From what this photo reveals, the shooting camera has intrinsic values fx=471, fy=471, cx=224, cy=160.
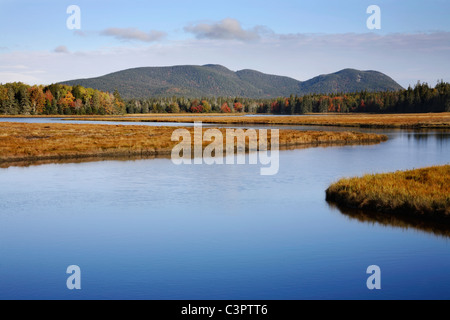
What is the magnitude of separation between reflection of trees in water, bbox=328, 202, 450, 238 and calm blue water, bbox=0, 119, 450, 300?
381mm

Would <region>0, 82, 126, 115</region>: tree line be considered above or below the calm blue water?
above

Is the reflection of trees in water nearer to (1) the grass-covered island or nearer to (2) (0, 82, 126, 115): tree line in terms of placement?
(1) the grass-covered island

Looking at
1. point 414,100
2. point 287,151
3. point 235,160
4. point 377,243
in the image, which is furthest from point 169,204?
point 414,100

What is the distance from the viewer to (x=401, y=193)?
73.4 ft

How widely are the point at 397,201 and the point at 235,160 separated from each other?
24.3 metres

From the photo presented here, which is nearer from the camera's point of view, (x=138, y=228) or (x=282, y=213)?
(x=138, y=228)

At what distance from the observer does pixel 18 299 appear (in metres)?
12.7

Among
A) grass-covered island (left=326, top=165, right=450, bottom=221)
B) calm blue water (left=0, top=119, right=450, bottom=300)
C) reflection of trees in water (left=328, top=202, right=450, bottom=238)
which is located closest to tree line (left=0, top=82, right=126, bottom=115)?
calm blue water (left=0, top=119, right=450, bottom=300)

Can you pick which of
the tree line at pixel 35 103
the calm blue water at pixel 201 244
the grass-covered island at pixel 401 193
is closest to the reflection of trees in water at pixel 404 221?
the grass-covered island at pixel 401 193

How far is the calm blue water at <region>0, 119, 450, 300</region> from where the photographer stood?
44.2ft

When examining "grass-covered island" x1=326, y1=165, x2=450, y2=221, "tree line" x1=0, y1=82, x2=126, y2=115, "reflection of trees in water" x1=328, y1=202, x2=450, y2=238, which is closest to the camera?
"reflection of trees in water" x1=328, y1=202, x2=450, y2=238

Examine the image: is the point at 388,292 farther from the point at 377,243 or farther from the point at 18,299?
the point at 18,299

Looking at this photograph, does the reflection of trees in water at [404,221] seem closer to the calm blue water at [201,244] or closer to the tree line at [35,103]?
the calm blue water at [201,244]

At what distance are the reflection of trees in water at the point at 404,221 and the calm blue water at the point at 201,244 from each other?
0.38 metres
